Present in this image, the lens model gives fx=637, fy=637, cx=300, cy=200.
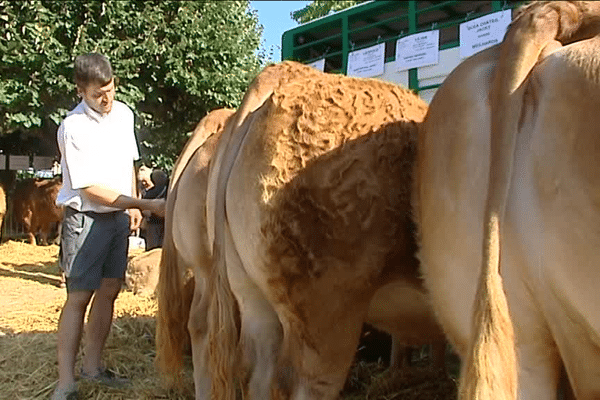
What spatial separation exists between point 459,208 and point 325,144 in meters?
0.71

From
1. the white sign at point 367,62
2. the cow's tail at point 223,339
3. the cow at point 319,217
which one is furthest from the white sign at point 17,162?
the cow at point 319,217

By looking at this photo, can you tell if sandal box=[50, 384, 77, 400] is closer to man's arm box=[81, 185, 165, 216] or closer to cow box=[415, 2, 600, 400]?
man's arm box=[81, 185, 165, 216]

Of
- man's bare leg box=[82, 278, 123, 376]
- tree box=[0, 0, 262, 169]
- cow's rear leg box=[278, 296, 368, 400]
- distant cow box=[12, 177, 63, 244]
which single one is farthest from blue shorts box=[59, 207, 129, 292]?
distant cow box=[12, 177, 63, 244]

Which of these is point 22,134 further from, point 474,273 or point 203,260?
point 474,273

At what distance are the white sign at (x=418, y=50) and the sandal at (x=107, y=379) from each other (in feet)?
10.3

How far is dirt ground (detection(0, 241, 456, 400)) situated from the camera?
3.64 m

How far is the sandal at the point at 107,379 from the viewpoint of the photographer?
3777 mm

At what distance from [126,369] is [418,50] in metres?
3.22

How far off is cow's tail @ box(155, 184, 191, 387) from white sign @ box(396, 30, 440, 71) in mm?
Result: 2490

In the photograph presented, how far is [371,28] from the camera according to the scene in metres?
5.94

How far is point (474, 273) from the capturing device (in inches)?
66.1

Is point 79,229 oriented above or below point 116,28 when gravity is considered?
below

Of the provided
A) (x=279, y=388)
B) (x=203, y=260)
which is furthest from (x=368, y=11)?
(x=279, y=388)

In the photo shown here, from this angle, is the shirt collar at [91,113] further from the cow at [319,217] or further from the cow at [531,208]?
the cow at [531,208]
